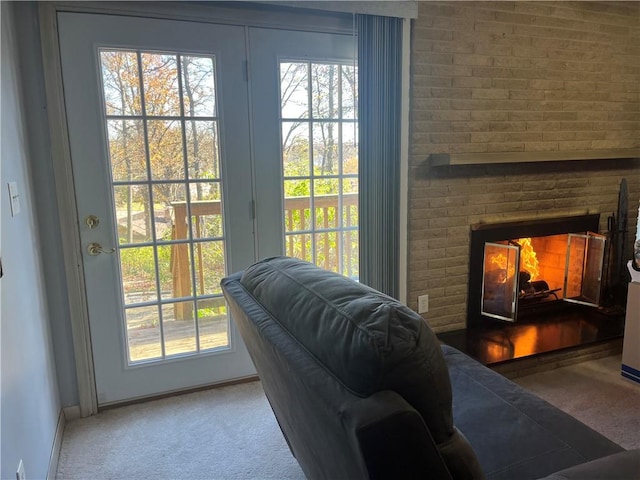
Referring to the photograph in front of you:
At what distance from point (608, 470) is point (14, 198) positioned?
2061mm

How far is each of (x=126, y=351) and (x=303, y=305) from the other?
1780 mm

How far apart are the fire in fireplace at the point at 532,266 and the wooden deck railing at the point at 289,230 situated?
2.93ft

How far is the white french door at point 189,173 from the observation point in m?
2.24

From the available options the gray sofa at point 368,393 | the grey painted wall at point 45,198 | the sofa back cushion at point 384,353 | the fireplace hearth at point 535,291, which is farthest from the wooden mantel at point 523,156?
the grey painted wall at point 45,198

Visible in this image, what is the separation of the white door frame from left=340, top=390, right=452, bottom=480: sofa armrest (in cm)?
195

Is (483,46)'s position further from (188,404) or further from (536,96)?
(188,404)

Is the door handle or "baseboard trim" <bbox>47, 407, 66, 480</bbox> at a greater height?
the door handle

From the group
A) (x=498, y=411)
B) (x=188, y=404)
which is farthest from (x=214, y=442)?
(x=498, y=411)

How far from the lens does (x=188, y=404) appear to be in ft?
8.21

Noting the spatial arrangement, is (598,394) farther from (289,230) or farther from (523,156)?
(289,230)

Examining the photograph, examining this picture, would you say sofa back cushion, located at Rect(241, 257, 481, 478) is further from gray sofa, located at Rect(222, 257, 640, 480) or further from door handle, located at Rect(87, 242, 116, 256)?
door handle, located at Rect(87, 242, 116, 256)

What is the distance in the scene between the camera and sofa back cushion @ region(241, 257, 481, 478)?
0.84 metres

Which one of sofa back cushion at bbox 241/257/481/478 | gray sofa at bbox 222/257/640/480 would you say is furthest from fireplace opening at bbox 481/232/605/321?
sofa back cushion at bbox 241/257/481/478

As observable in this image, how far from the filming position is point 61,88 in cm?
214
